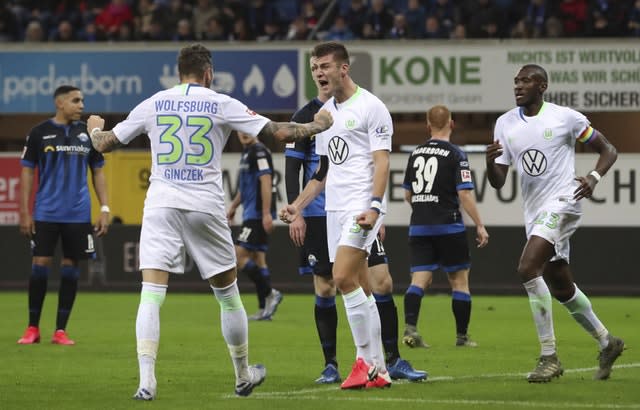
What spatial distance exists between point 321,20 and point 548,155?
15.2m

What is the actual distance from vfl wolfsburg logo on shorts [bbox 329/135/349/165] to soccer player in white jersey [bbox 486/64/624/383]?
1156mm

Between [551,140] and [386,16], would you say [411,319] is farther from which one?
[386,16]

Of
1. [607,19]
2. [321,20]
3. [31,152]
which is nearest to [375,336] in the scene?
[31,152]

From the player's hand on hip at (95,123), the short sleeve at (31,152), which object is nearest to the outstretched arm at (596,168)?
the player's hand on hip at (95,123)

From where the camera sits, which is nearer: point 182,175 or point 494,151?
point 182,175

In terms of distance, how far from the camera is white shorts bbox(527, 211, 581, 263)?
9570 millimetres

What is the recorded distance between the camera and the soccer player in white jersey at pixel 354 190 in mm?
8820

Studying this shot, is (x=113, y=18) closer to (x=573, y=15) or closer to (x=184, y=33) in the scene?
(x=184, y=33)

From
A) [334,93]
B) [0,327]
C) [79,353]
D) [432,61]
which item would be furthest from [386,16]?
[334,93]

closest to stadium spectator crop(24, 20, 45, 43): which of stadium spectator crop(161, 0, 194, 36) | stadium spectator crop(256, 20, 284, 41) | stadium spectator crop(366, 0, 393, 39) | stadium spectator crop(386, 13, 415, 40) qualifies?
stadium spectator crop(161, 0, 194, 36)

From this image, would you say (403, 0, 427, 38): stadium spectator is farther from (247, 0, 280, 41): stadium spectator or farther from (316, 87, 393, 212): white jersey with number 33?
(316, 87, 393, 212): white jersey with number 33

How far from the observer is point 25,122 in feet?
81.5

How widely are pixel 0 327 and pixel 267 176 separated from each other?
3.52 meters

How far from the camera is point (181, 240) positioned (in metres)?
8.42
